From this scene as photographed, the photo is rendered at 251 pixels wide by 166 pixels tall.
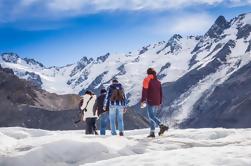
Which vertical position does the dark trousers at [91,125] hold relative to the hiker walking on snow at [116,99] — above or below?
below

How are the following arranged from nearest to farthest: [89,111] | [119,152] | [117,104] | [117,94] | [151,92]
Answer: [119,152] → [151,92] → [117,94] → [117,104] → [89,111]

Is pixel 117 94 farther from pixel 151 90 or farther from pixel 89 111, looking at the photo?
pixel 89 111

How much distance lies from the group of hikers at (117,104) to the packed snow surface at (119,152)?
177 centimetres

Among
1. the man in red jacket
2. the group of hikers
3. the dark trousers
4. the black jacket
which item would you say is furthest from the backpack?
the dark trousers

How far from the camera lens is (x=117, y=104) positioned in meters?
20.1

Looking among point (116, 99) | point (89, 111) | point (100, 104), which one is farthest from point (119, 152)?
point (89, 111)

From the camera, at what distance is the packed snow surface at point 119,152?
1080 centimetres

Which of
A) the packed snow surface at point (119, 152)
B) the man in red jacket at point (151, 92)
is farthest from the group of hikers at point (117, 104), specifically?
the packed snow surface at point (119, 152)

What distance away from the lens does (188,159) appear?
10.8 metres

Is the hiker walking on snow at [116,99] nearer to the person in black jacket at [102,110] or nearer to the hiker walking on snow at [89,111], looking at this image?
the person in black jacket at [102,110]

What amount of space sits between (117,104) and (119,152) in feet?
17.9

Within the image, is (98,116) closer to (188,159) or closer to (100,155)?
(100,155)

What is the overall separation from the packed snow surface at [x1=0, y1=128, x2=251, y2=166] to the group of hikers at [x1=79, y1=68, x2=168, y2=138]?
177 centimetres

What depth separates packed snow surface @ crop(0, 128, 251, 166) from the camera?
10805mm
